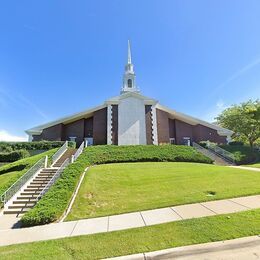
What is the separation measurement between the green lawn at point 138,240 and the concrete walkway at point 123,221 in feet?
1.64

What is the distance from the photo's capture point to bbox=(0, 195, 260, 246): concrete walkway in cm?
648

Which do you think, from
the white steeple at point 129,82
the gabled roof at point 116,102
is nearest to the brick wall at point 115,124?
the gabled roof at point 116,102

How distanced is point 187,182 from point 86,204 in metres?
5.59

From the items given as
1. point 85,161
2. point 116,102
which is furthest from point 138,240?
point 116,102

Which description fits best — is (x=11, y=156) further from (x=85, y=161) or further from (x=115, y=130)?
(x=115, y=130)

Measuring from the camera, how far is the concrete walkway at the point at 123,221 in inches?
255

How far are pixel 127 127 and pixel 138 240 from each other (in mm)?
23613

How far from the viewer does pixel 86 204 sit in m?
9.02

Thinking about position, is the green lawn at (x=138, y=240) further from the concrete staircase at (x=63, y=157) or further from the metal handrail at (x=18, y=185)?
the concrete staircase at (x=63, y=157)

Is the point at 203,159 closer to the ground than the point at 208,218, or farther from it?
farther from it

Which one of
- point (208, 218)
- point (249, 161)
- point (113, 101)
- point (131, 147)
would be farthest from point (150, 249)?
point (113, 101)

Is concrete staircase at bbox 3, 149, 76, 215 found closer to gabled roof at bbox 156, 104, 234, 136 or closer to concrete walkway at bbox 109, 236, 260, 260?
concrete walkway at bbox 109, 236, 260, 260

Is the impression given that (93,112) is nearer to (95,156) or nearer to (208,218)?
(95,156)

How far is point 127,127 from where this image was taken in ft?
94.8
